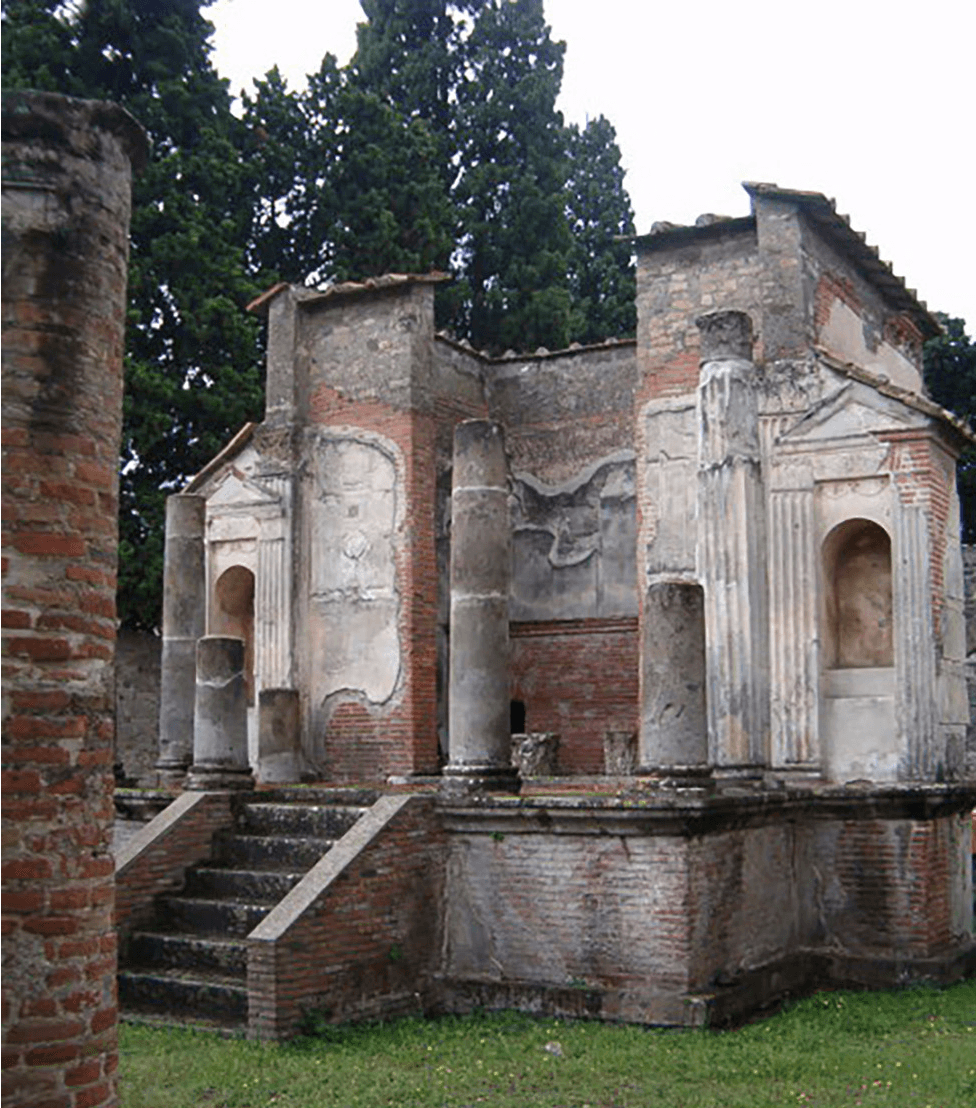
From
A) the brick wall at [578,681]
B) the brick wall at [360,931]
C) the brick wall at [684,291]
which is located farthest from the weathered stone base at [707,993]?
the brick wall at [684,291]

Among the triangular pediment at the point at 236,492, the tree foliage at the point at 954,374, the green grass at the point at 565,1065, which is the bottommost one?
the green grass at the point at 565,1065

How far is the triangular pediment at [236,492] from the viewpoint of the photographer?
1558cm

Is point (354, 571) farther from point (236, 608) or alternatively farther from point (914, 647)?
point (914, 647)

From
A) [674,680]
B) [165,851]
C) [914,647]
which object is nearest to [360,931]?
[165,851]

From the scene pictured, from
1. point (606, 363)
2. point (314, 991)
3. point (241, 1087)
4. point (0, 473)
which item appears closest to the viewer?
point (0, 473)

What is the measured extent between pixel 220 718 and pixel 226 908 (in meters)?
2.09

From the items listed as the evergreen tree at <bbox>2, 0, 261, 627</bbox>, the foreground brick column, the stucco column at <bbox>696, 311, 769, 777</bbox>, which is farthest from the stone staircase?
the evergreen tree at <bbox>2, 0, 261, 627</bbox>

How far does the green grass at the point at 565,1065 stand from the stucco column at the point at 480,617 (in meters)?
1.98

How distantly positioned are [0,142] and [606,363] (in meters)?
11.9

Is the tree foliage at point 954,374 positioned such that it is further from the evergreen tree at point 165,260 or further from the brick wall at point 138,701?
the brick wall at point 138,701

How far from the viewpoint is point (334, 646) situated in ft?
49.4

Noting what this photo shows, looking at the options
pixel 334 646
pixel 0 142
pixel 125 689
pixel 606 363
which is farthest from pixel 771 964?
pixel 125 689

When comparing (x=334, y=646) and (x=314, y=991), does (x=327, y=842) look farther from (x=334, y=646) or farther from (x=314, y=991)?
(x=334, y=646)

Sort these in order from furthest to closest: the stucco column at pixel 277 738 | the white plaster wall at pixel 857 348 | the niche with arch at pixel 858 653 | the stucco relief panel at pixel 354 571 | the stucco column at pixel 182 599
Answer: the stucco relief panel at pixel 354 571 → the stucco column at pixel 277 738 → the stucco column at pixel 182 599 → the white plaster wall at pixel 857 348 → the niche with arch at pixel 858 653
